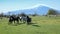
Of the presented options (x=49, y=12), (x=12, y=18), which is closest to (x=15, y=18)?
(x=12, y=18)

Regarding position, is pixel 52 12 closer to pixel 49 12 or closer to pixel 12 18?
pixel 49 12

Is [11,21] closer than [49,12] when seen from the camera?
Yes

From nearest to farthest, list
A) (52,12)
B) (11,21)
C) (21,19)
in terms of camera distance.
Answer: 1. (11,21)
2. (21,19)
3. (52,12)

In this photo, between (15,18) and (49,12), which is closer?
(15,18)

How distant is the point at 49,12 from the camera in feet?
315

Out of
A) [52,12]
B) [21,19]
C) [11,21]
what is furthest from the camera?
[52,12]

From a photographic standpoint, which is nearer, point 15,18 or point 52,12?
point 15,18

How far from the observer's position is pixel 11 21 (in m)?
25.1

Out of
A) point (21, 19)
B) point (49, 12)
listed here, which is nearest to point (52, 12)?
Result: point (49, 12)

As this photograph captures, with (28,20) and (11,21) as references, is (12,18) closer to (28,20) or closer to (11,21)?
(11,21)

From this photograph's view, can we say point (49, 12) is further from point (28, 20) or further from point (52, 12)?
point (28, 20)

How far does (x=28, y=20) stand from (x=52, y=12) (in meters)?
71.3

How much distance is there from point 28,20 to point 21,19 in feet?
14.4

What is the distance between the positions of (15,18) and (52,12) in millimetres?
71064
